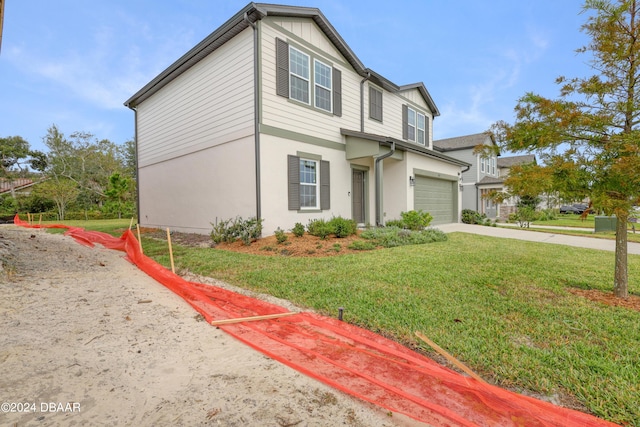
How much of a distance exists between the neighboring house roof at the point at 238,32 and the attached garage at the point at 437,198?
4492 millimetres

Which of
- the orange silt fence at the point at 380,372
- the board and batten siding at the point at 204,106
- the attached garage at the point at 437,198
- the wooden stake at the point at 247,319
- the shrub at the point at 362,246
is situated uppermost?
the board and batten siding at the point at 204,106

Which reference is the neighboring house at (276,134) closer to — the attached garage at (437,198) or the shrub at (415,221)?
the attached garage at (437,198)

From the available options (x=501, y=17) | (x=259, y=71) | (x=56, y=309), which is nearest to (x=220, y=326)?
(x=56, y=309)

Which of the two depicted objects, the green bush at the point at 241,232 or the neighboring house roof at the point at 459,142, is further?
the neighboring house roof at the point at 459,142

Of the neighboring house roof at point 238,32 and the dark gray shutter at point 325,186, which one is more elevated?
the neighboring house roof at point 238,32

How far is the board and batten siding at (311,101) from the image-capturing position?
329 inches

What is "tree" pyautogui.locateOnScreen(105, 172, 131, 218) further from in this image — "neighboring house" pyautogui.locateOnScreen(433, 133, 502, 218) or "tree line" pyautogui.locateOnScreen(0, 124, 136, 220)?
"neighboring house" pyautogui.locateOnScreen(433, 133, 502, 218)

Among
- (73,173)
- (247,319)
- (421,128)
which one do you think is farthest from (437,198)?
(73,173)

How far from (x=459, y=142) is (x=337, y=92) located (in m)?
17.9

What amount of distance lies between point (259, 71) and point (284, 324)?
7326mm

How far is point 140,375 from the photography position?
6.96 feet

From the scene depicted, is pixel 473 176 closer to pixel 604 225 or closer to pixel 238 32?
pixel 604 225

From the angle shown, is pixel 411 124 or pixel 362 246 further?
pixel 411 124

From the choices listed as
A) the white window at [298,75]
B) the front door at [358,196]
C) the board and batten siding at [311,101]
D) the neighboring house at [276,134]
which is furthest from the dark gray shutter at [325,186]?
the white window at [298,75]
